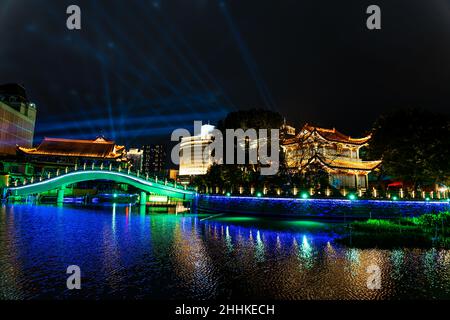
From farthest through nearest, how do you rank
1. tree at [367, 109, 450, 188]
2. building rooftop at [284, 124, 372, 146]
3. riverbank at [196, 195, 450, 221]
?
building rooftop at [284, 124, 372, 146], tree at [367, 109, 450, 188], riverbank at [196, 195, 450, 221]

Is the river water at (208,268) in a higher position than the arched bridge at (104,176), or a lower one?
lower

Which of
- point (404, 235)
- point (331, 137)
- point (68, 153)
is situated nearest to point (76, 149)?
point (68, 153)

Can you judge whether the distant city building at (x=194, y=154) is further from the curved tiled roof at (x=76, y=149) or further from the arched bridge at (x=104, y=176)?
the arched bridge at (x=104, y=176)

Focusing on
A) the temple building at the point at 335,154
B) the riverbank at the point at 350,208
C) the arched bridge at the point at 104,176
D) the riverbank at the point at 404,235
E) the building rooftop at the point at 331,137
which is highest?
the building rooftop at the point at 331,137

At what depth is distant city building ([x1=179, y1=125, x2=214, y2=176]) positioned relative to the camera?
9469 centimetres

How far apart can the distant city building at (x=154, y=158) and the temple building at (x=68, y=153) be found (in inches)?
4171

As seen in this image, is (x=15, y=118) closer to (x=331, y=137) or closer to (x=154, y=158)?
(x=331, y=137)

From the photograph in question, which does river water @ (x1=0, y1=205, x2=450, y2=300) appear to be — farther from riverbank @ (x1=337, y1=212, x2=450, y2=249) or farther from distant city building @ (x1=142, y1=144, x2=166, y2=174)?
distant city building @ (x1=142, y1=144, x2=166, y2=174)

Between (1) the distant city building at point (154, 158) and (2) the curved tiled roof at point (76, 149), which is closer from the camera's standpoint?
(2) the curved tiled roof at point (76, 149)

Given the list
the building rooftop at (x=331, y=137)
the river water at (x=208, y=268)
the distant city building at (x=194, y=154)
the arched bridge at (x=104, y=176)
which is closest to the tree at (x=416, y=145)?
the building rooftop at (x=331, y=137)

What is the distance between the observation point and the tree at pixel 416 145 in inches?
1235

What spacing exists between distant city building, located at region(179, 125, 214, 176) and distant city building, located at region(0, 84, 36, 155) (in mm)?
46237

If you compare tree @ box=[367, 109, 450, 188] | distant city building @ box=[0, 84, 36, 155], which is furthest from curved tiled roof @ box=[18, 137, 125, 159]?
tree @ box=[367, 109, 450, 188]
